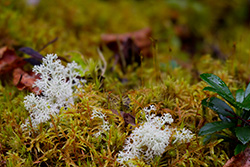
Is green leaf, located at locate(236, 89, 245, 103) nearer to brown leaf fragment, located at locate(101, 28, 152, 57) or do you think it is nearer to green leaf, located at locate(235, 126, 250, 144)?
green leaf, located at locate(235, 126, 250, 144)

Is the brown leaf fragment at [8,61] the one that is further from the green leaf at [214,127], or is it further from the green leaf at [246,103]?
the green leaf at [246,103]

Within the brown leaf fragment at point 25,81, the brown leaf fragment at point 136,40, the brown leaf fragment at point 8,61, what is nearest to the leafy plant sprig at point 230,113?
the brown leaf fragment at point 25,81

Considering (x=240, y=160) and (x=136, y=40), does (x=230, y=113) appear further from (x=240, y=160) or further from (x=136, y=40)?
(x=136, y=40)

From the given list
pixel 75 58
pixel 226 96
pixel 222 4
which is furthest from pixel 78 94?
pixel 222 4

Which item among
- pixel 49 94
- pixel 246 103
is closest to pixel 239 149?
pixel 246 103

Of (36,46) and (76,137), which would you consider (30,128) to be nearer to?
(76,137)

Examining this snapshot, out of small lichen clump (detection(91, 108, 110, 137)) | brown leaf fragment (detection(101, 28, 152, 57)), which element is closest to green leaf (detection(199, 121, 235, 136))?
small lichen clump (detection(91, 108, 110, 137))
